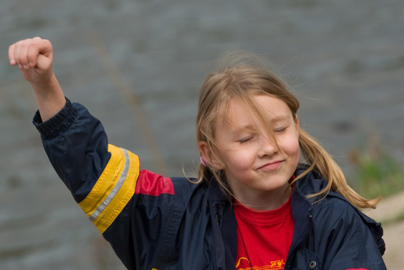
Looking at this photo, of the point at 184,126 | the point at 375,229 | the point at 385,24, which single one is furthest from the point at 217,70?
the point at 385,24

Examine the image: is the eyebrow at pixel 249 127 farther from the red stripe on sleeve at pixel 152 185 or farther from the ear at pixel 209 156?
the red stripe on sleeve at pixel 152 185

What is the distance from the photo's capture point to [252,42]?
7660 millimetres

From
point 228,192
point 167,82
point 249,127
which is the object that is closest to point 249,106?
point 249,127

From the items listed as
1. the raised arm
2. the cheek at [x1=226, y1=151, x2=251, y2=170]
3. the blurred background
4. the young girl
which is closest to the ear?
the young girl

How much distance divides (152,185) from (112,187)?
0.54 ft

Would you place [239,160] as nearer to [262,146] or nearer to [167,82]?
[262,146]

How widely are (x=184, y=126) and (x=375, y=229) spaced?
4.35m

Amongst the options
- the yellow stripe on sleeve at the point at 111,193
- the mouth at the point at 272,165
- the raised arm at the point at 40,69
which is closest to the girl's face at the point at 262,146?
the mouth at the point at 272,165

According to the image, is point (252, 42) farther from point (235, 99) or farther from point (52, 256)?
point (235, 99)

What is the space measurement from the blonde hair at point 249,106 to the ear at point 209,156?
0.01 m

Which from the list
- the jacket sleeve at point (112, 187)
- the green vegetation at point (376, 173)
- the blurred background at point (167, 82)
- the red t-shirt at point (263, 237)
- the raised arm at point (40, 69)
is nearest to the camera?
the raised arm at point (40, 69)

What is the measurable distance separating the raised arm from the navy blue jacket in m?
0.03

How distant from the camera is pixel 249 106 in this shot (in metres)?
2.46

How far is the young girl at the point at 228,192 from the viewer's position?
2373mm
